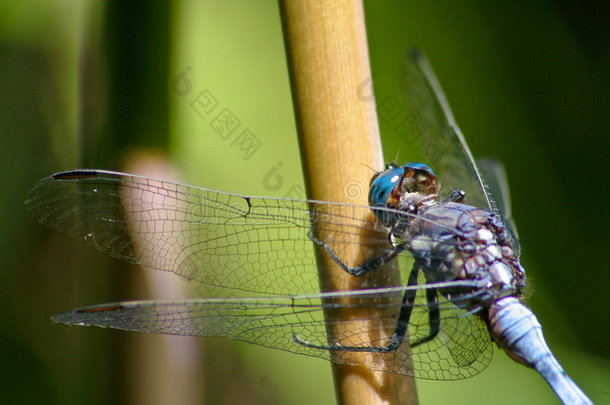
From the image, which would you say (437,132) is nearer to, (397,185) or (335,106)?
(397,185)

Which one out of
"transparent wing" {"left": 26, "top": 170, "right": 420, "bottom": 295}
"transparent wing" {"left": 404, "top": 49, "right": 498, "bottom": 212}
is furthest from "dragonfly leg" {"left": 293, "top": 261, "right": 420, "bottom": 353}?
"transparent wing" {"left": 404, "top": 49, "right": 498, "bottom": 212}

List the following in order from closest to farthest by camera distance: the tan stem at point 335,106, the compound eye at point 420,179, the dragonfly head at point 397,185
Result: 1. the tan stem at point 335,106
2. the dragonfly head at point 397,185
3. the compound eye at point 420,179

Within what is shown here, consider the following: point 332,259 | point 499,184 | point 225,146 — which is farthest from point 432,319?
point 225,146

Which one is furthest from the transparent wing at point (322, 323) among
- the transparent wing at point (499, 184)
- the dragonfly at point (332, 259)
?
the transparent wing at point (499, 184)

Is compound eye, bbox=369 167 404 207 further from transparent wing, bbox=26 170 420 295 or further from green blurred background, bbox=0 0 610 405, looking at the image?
green blurred background, bbox=0 0 610 405

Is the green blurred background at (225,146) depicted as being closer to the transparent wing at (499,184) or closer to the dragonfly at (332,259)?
the transparent wing at (499,184)

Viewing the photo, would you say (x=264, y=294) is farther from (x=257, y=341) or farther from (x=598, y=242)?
(x=598, y=242)

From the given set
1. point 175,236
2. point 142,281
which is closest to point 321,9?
point 175,236
